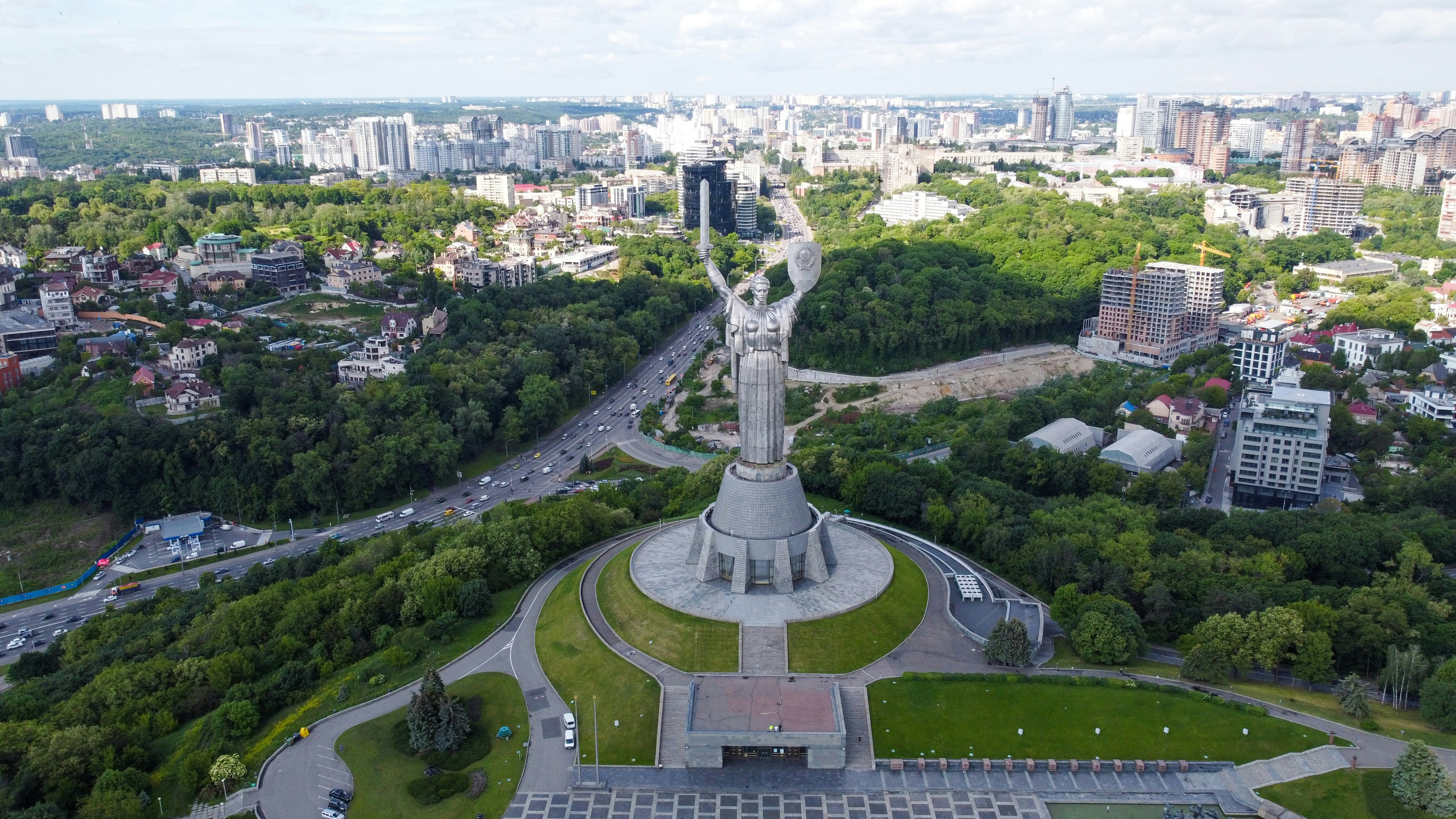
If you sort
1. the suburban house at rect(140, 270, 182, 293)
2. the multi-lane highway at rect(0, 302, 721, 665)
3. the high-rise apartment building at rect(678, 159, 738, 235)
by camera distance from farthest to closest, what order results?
the high-rise apartment building at rect(678, 159, 738, 235)
the suburban house at rect(140, 270, 182, 293)
the multi-lane highway at rect(0, 302, 721, 665)

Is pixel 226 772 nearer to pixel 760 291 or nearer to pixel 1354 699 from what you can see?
pixel 760 291

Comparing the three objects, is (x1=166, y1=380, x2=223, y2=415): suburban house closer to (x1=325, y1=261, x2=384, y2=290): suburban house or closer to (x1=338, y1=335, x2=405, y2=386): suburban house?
(x1=338, y1=335, x2=405, y2=386): suburban house

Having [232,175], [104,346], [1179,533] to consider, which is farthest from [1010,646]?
[232,175]

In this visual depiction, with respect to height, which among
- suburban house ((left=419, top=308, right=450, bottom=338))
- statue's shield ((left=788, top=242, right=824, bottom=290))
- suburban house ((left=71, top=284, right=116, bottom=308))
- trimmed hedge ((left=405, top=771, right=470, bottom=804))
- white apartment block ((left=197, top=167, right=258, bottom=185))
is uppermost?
white apartment block ((left=197, top=167, right=258, bottom=185))

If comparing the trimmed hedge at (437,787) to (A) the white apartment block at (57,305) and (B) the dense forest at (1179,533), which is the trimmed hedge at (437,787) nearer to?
(B) the dense forest at (1179,533)

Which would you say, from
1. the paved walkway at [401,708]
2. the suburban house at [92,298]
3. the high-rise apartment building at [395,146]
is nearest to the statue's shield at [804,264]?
the paved walkway at [401,708]

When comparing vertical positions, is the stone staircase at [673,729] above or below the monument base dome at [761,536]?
below

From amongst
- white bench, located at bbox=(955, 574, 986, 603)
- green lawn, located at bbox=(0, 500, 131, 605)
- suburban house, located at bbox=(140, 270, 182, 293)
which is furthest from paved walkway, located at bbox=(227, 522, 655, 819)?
suburban house, located at bbox=(140, 270, 182, 293)

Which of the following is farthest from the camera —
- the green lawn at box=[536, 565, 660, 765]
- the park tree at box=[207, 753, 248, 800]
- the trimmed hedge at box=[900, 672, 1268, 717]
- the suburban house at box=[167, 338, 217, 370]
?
the suburban house at box=[167, 338, 217, 370]

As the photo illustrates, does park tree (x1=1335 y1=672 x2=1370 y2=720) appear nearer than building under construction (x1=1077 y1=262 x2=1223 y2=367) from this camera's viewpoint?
Yes
